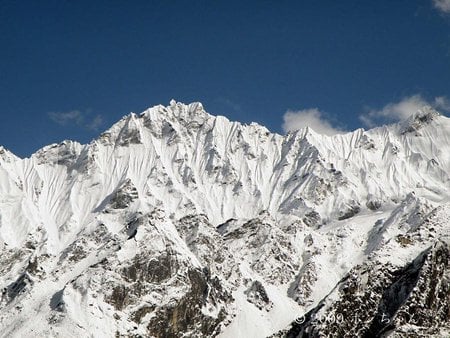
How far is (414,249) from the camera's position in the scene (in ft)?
230

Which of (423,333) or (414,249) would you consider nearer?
(423,333)

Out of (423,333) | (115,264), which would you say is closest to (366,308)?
(423,333)

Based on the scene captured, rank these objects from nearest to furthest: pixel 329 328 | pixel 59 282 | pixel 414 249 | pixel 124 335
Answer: pixel 329 328
pixel 414 249
pixel 124 335
pixel 59 282

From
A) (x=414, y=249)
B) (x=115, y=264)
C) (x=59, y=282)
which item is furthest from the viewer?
(x=59, y=282)

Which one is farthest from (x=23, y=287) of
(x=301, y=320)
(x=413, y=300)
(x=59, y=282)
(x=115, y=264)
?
(x=413, y=300)

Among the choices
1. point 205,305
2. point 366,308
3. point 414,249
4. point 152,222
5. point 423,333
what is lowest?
point 423,333

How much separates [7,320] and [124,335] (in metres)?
33.2

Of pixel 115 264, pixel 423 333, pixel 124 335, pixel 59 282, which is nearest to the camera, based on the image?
pixel 423 333

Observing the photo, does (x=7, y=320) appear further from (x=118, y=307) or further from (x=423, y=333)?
(x=423, y=333)

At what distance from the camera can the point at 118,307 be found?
17038 centimetres

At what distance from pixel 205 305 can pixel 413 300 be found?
13516 cm

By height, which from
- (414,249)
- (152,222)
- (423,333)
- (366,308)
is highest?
(152,222)

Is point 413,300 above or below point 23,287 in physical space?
below

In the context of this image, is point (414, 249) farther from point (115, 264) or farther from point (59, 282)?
point (59, 282)
